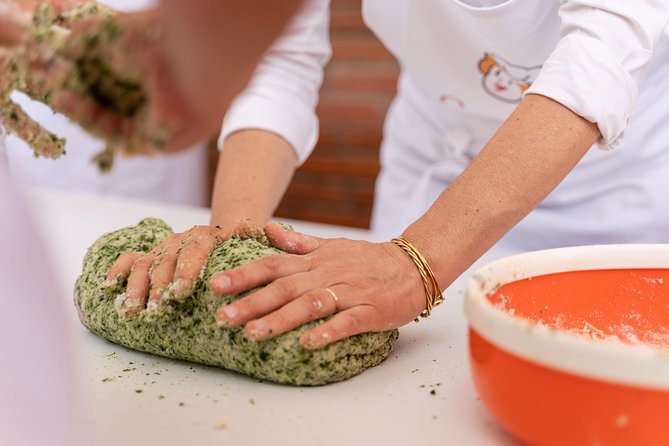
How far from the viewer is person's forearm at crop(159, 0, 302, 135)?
1.82 feet

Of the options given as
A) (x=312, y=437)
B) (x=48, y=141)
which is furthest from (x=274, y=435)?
(x=48, y=141)

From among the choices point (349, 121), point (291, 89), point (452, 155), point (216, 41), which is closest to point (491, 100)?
point (452, 155)

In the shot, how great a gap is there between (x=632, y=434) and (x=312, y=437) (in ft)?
1.01

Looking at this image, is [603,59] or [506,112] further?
[506,112]

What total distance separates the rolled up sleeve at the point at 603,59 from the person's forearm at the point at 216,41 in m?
0.54

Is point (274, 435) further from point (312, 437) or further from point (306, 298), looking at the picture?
point (306, 298)

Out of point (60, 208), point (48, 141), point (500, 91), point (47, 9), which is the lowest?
point (60, 208)

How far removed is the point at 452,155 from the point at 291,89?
1.17 ft

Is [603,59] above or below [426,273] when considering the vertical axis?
above

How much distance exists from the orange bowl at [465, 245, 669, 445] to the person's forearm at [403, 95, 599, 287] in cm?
9

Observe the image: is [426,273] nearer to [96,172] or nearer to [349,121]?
[96,172]

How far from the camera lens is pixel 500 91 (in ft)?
4.49

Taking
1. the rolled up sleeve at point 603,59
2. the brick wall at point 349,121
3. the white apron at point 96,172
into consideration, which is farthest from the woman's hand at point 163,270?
the brick wall at point 349,121

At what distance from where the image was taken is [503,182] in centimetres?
99
